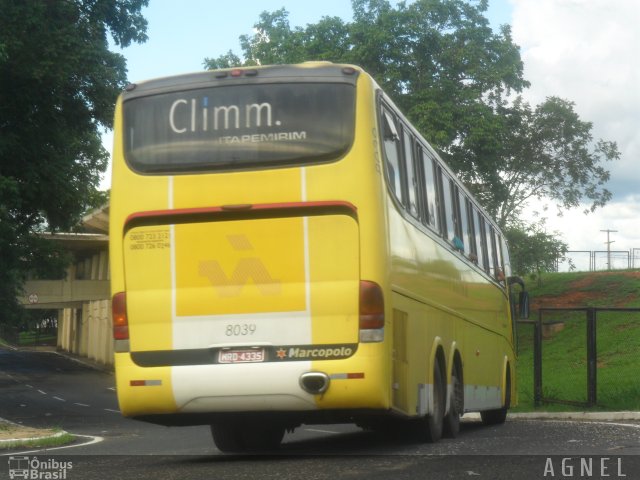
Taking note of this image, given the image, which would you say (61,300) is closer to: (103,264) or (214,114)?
(103,264)

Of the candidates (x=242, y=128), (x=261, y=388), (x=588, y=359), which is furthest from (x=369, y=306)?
(x=588, y=359)

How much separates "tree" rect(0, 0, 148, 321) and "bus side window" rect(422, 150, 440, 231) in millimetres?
14583

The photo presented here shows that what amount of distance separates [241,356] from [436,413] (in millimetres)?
3476

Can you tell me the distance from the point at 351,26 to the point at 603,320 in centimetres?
1496

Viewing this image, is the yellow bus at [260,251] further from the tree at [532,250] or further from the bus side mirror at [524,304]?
the tree at [532,250]

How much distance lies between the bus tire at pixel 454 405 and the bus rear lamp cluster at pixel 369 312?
3965 millimetres

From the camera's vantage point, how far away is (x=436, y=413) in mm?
14188

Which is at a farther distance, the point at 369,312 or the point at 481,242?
the point at 481,242

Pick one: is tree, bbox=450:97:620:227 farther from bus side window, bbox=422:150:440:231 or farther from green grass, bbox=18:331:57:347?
green grass, bbox=18:331:57:347

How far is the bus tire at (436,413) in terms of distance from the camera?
13906 millimetres

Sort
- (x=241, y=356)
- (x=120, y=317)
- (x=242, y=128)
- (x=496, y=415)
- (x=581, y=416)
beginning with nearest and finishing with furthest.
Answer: (x=241, y=356) < (x=242, y=128) < (x=120, y=317) < (x=496, y=415) < (x=581, y=416)

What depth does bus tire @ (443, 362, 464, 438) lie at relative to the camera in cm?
1524

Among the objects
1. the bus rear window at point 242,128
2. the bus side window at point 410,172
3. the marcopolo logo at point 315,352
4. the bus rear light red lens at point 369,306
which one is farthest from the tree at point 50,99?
the bus rear light red lens at point 369,306

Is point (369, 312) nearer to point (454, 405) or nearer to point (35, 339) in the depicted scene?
point (454, 405)
